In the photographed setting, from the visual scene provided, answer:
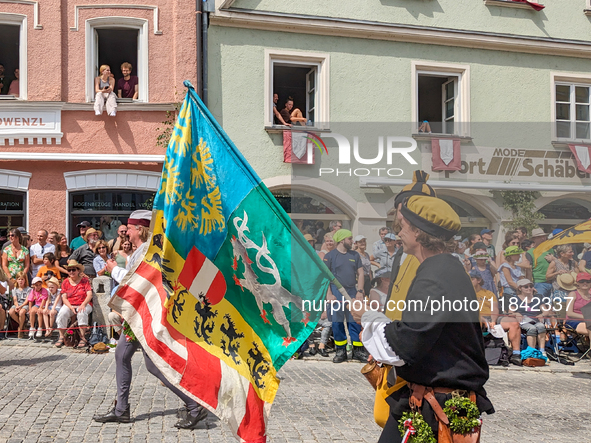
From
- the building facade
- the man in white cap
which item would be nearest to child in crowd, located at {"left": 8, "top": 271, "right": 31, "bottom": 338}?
the building facade

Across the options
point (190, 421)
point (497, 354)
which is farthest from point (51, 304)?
point (497, 354)

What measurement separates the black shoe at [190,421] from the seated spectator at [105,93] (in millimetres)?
10195

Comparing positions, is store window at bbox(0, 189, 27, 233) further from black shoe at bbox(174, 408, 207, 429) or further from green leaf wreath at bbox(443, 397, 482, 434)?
green leaf wreath at bbox(443, 397, 482, 434)

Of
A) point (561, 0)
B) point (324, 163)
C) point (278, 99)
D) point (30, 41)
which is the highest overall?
point (561, 0)

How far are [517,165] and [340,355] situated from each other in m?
7.49

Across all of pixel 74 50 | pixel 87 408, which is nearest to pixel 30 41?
pixel 74 50

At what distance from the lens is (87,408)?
22.7 feet

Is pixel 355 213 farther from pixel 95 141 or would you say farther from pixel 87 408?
pixel 95 141

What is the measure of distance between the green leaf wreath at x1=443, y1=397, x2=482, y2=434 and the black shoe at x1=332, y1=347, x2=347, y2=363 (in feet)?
24.6

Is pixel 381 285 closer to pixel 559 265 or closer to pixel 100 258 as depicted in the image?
pixel 559 265

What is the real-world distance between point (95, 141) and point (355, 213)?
41.4ft

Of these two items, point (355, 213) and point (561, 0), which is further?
point (561, 0)

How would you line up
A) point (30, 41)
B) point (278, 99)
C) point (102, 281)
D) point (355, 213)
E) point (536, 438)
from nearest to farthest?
point (355, 213), point (536, 438), point (102, 281), point (30, 41), point (278, 99)

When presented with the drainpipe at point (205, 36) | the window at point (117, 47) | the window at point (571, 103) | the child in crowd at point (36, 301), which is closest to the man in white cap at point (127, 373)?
the child in crowd at point (36, 301)
